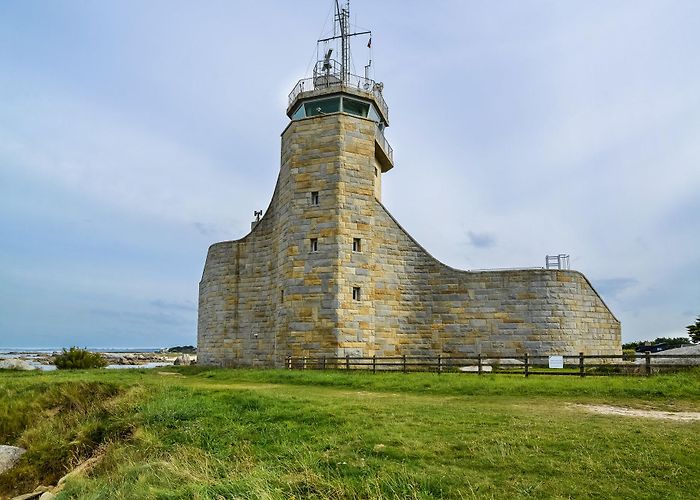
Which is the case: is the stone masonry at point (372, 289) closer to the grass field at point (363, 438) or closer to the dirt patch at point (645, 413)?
the grass field at point (363, 438)

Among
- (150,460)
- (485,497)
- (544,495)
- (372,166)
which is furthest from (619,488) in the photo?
(372,166)

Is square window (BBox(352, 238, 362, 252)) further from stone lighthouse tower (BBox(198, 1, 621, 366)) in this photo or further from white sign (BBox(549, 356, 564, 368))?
white sign (BBox(549, 356, 564, 368))

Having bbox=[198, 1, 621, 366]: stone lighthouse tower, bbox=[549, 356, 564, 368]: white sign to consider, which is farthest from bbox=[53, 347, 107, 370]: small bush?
bbox=[549, 356, 564, 368]: white sign

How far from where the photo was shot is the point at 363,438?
9375 mm

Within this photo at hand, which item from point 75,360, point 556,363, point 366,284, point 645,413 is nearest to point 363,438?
point 645,413

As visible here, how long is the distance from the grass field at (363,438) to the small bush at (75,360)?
34.0 feet

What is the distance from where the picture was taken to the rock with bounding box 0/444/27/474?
523 inches

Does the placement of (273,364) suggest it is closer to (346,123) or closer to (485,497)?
(346,123)

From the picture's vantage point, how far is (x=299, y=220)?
25.0 metres

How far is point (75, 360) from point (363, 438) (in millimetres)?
23754

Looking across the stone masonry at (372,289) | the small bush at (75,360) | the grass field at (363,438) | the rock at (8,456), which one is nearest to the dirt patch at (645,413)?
the grass field at (363,438)

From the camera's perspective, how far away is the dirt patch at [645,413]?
10.7 metres

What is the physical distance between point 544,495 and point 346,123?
20.7 meters

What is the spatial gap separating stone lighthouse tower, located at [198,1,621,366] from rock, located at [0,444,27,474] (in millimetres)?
11552
